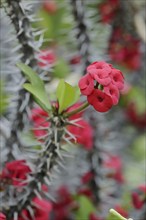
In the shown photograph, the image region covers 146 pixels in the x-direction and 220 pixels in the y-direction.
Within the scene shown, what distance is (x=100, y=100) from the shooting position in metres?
0.84

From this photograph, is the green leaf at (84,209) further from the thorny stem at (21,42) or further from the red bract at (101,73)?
the red bract at (101,73)

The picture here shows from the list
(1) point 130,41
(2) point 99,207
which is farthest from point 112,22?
(2) point 99,207

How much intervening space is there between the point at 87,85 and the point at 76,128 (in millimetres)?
318

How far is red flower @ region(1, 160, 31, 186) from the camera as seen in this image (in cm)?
100

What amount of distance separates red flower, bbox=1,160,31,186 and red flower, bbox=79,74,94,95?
0.23 meters

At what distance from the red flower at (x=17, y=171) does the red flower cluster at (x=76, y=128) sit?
0.09 meters

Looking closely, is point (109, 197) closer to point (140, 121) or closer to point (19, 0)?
point (140, 121)

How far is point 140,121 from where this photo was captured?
5.91 ft

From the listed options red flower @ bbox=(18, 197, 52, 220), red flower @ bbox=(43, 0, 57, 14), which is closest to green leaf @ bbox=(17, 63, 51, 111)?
red flower @ bbox=(18, 197, 52, 220)

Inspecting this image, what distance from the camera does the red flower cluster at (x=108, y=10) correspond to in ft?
4.87

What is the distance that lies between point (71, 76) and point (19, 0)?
473mm

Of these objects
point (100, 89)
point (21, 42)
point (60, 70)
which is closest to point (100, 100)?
point (100, 89)

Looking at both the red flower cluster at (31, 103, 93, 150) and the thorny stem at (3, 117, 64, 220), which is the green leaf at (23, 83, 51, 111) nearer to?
the thorny stem at (3, 117, 64, 220)

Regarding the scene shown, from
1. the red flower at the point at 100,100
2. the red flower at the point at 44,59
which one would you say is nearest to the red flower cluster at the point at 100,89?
the red flower at the point at 100,100
